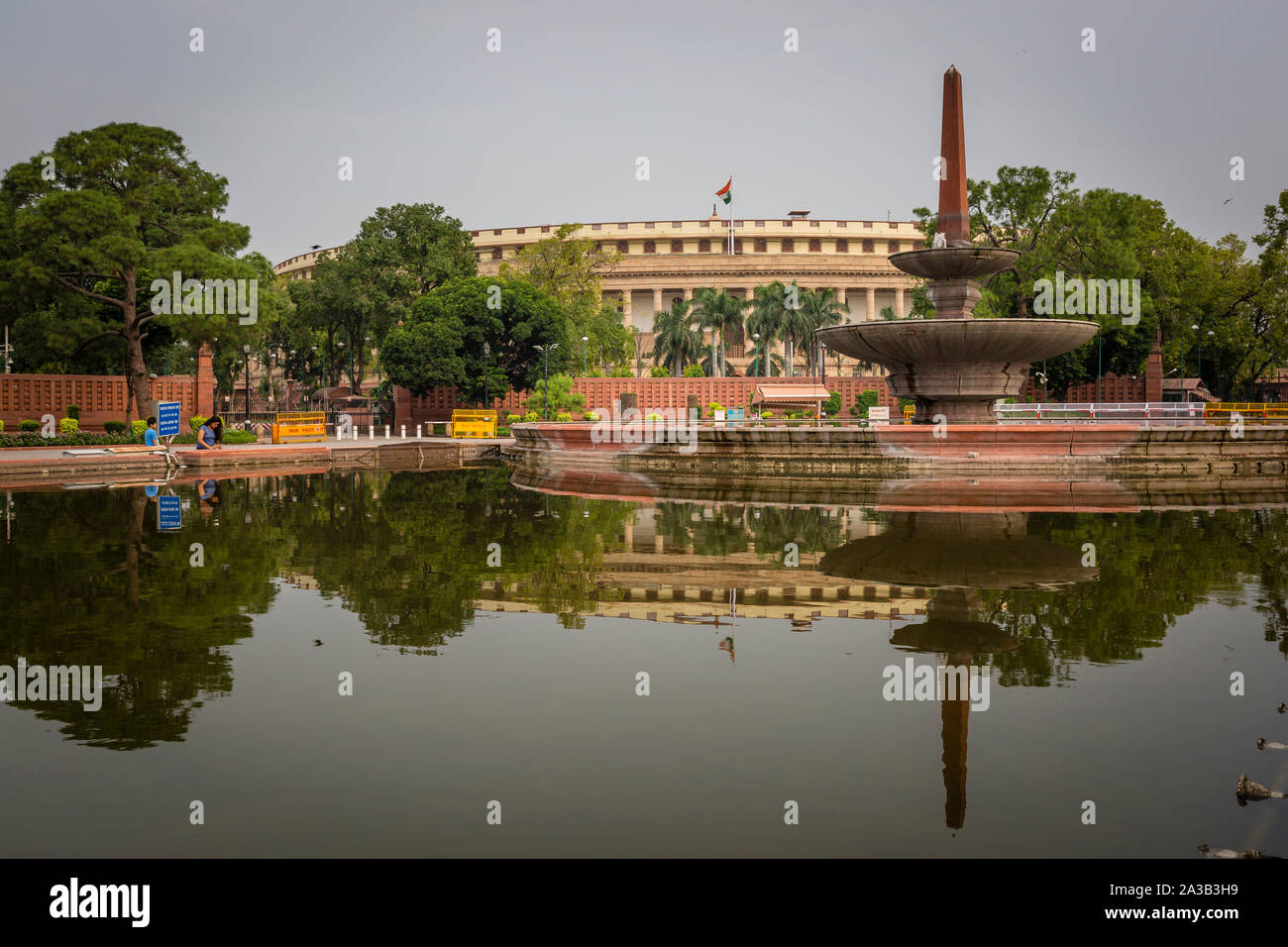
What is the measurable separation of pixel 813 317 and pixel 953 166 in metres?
47.0

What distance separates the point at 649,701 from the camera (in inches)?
243

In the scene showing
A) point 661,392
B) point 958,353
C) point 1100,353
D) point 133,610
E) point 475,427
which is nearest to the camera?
point 133,610

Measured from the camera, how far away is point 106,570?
10.6m

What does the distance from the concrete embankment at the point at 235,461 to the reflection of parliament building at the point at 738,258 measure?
169 ft

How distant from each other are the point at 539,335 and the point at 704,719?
48009 millimetres

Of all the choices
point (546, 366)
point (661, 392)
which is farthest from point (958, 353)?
point (661, 392)

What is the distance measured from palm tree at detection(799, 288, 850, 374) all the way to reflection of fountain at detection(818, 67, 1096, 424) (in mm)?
45062

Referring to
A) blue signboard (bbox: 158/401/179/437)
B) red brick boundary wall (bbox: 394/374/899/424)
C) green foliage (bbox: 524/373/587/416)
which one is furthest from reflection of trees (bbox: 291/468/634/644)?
red brick boundary wall (bbox: 394/374/899/424)

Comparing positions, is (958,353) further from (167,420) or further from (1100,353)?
(1100,353)

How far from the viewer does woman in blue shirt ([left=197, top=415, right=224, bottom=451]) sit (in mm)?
29691

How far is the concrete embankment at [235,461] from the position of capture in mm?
24062
